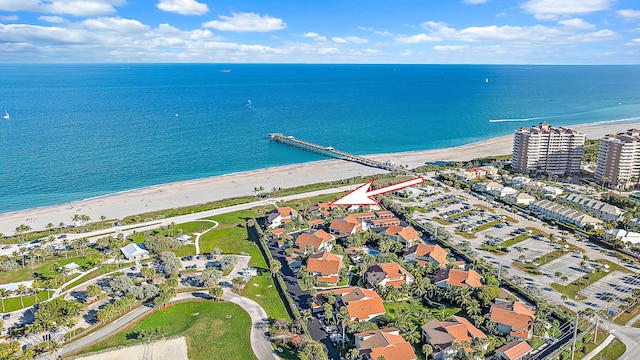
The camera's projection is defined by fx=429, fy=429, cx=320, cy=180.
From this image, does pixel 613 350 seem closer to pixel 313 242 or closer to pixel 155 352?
pixel 313 242

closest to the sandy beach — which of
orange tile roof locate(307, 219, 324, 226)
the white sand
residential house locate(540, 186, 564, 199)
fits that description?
orange tile roof locate(307, 219, 324, 226)

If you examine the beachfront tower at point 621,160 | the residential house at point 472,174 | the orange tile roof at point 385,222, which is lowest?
the orange tile roof at point 385,222

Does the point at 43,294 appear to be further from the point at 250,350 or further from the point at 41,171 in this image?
the point at 41,171

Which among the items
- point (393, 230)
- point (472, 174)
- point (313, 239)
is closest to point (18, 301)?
point (313, 239)

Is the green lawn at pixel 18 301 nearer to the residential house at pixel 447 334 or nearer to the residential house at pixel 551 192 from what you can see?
the residential house at pixel 447 334

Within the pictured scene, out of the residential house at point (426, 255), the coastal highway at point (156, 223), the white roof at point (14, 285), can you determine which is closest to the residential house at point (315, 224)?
the coastal highway at point (156, 223)

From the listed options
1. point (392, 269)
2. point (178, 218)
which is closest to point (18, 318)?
point (178, 218)
